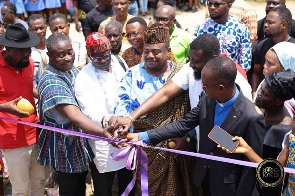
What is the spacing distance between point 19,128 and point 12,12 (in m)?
3.42

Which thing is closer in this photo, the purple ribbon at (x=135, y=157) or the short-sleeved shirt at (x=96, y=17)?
the purple ribbon at (x=135, y=157)

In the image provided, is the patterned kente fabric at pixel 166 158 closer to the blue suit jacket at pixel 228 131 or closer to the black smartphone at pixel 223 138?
the blue suit jacket at pixel 228 131

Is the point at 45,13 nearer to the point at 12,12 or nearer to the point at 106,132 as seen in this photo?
the point at 12,12

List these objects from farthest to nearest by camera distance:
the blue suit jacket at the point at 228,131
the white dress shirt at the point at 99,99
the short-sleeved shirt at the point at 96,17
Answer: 1. the short-sleeved shirt at the point at 96,17
2. the white dress shirt at the point at 99,99
3. the blue suit jacket at the point at 228,131

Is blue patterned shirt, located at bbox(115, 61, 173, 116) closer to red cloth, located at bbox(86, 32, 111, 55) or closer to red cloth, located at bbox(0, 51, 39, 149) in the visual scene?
red cloth, located at bbox(86, 32, 111, 55)

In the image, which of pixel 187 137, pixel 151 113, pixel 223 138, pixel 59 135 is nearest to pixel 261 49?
pixel 187 137

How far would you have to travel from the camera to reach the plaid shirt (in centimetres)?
365

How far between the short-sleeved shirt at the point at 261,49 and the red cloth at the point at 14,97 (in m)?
2.75

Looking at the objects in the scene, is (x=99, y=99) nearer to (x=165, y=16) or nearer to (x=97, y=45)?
(x=97, y=45)

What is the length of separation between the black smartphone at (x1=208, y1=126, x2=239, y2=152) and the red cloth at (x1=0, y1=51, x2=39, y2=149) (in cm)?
201

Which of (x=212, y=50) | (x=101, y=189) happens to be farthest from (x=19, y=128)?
(x=212, y=50)

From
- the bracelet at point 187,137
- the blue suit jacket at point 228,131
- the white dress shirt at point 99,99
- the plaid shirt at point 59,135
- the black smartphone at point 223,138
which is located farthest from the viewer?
the bracelet at point 187,137

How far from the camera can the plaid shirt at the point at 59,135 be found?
3.65 m

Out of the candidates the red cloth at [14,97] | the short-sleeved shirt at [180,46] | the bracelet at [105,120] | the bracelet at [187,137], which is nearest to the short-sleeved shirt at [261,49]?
the short-sleeved shirt at [180,46]
